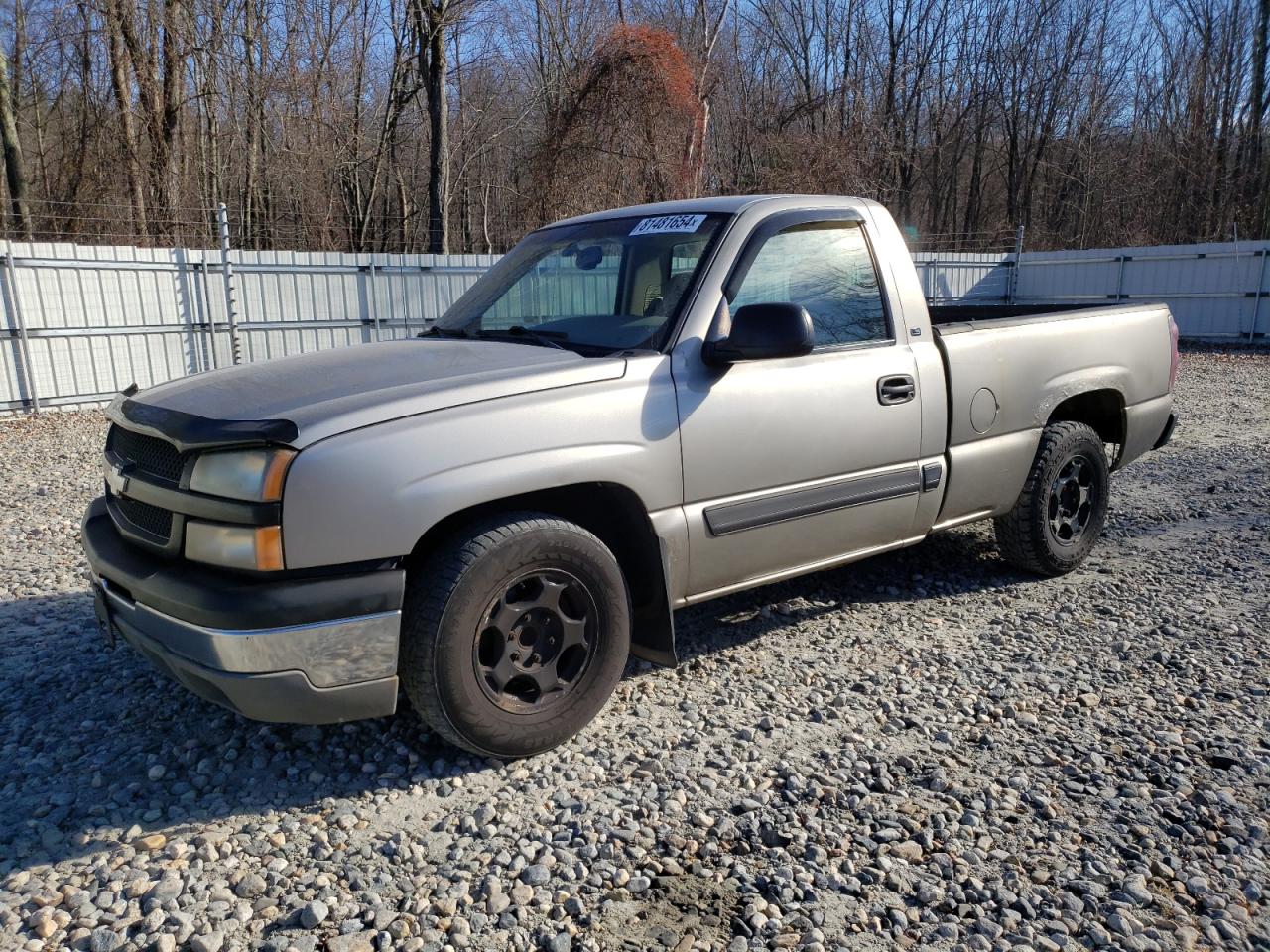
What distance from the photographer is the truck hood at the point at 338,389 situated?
2803 millimetres

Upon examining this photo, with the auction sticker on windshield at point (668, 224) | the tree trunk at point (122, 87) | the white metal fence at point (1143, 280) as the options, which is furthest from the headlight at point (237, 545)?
the tree trunk at point (122, 87)

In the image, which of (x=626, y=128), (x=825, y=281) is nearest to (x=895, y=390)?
(x=825, y=281)

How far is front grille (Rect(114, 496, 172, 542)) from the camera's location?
300cm

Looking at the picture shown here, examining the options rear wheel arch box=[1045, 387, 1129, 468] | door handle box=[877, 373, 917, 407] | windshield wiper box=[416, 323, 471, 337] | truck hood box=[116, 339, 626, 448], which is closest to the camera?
truck hood box=[116, 339, 626, 448]

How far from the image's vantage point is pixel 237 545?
2.74 metres

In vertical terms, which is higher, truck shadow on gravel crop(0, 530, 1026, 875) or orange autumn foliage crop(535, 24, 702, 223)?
orange autumn foliage crop(535, 24, 702, 223)

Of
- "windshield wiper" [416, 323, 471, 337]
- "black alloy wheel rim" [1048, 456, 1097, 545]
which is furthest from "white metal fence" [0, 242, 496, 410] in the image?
"black alloy wheel rim" [1048, 456, 1097, 545]

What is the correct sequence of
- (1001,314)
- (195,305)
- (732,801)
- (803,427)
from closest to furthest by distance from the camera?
(732,801) → (803,427) → (1001,314) → (195,305)

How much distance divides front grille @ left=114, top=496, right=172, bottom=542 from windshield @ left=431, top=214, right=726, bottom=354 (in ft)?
4.83

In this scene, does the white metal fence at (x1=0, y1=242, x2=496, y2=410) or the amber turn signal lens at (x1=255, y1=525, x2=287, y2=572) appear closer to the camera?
the amber turn signal lens at (x1=255, y1=525, x2=287, y2=572)

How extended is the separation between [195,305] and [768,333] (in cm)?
1180

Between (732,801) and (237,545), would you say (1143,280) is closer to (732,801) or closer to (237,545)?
(732,801)

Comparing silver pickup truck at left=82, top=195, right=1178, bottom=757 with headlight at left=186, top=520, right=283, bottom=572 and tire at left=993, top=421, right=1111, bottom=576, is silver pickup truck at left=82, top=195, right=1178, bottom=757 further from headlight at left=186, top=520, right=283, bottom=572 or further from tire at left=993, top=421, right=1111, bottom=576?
tire at left=993, top=421, right=1111, bottom=576

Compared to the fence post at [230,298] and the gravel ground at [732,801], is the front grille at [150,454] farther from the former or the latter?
the fence post at [230,298]
